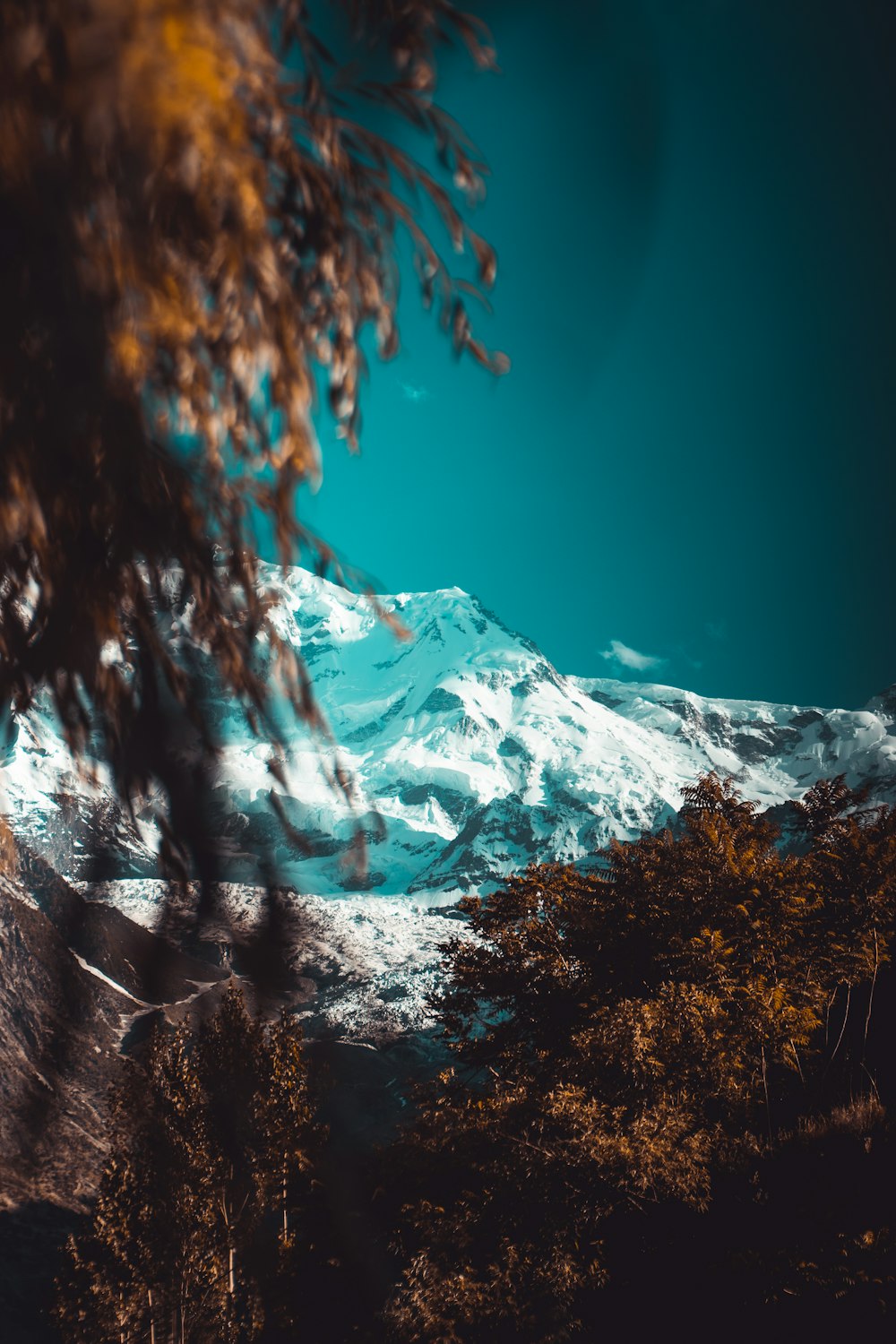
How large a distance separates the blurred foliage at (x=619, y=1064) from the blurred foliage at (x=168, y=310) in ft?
32.7

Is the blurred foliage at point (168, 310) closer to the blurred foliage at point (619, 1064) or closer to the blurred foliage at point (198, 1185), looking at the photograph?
the blurred foliage at point (619, 1064)

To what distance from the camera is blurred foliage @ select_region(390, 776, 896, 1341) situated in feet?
32.2

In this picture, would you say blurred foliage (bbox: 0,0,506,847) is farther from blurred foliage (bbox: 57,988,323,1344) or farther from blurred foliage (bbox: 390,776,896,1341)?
blurred foliage (bbox: 57,988,323,1344)

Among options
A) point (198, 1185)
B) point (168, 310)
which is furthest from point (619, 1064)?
point (198, 1185)

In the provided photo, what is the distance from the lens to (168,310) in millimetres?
1512

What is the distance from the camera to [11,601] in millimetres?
1762

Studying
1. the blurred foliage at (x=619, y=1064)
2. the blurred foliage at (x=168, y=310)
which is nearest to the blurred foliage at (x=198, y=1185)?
the blurred foliage at (x=619, y=1064)

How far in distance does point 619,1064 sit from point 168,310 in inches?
453

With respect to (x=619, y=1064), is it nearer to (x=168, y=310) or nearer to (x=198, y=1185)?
(x=168, y=310)

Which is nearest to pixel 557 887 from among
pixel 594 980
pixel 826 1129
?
pixel 594 980

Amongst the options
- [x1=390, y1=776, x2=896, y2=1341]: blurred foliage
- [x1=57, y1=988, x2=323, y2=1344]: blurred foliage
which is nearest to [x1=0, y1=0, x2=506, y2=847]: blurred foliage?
[x1=390, y1=776, x2=896, y2=1341]: blurred foliage

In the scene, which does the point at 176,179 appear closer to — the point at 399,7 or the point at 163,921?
the point at 399,7

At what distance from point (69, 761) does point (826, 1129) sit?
14.2 meters

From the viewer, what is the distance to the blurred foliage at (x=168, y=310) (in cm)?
127
